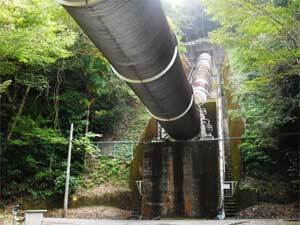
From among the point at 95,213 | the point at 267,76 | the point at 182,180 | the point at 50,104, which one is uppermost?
the point at 50,104

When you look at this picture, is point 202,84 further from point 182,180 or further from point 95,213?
point 95,213

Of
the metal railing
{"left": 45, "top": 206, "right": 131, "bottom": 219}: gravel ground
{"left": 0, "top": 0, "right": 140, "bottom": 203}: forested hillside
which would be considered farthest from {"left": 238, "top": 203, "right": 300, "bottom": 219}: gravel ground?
{"left": 0, "top": 0, "right": 140, "bottom": 203}: forested hillside

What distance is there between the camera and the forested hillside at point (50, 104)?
960 cm

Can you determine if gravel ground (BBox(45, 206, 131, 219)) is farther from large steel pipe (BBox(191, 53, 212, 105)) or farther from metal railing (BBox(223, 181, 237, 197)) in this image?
large steel pipe (BBox(191, 53, 212, 105))

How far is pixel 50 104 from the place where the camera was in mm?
14383

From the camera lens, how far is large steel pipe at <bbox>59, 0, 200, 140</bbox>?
3061mm

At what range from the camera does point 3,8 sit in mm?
7020

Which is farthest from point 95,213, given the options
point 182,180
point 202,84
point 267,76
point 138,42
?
point 138,42

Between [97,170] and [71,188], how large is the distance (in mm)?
1690

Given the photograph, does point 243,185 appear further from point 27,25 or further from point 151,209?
point 27,25

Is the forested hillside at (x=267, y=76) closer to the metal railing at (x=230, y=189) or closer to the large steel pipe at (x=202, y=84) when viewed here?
the metal railing at (x=230, y=189)

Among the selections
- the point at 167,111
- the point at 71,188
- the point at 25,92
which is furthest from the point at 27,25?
the point at 71,188

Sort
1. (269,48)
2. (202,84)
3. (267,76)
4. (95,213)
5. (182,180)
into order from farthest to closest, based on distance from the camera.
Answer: (202,84) < (95,213) < (182,180) < (267,76) < (269,48)

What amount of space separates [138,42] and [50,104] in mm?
11553
